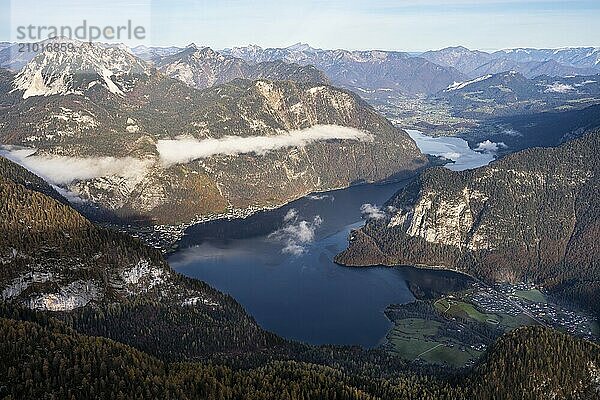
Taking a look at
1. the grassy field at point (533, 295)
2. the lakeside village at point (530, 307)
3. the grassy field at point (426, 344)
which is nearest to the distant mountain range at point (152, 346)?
the grassy field at point (426, 344)

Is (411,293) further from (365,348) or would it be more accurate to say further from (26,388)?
(26,388)

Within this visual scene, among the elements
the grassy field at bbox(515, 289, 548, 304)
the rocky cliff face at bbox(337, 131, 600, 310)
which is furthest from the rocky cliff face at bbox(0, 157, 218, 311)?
the grassy field at bbox(515, 289, 548, 304)

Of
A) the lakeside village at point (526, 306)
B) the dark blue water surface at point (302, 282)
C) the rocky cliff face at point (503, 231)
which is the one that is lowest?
the dark blue water surface at point (302, 282)

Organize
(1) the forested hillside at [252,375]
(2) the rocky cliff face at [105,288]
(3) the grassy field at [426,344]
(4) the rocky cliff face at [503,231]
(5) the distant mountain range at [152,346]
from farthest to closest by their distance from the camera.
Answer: (4) the rocky cliff face at [503,231] < (3) the grassy field at [426,344] < (2) the rocky cliff face at [105,288] < (5) the distant mountain range at [152,346] < (1) the forested hillside at [252,375]

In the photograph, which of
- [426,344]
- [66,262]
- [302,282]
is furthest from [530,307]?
[66,262]

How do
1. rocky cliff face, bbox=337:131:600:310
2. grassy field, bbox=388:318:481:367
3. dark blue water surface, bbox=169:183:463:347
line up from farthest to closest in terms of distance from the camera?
1. rocky cliff face, bbox=337:131:600:310
2. dark blue water surface, bbox=169:183:463:347
3. grassy field, bbox=388:318:481:367

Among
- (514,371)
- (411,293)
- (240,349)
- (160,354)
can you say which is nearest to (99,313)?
(160,354)

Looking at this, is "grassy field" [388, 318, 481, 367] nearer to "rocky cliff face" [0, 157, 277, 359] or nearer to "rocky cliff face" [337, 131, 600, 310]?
"rocky cliff face" [0, 157, 277, 359]

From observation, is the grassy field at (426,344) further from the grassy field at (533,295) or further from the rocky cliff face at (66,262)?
the rocky cliff face at (66,262)
